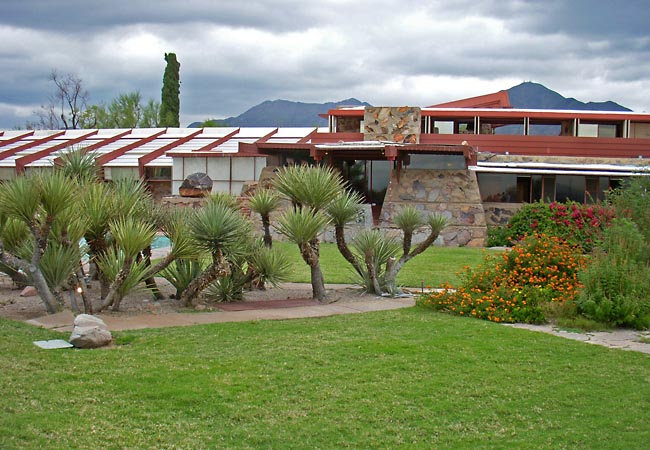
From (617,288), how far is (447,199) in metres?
14.4

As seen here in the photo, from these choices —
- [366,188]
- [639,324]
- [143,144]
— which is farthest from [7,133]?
[639,324]

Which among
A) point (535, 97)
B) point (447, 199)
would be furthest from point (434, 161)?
point (535, 97)

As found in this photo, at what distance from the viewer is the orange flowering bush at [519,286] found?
31.9ft

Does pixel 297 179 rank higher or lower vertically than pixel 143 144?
lower

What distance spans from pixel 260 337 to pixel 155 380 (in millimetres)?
2078

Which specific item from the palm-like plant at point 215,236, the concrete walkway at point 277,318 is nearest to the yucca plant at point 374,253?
the concrete walkway at point 277,318

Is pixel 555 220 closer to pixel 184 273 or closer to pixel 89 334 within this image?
pixel 184 273

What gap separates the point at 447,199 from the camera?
2380 centimetres

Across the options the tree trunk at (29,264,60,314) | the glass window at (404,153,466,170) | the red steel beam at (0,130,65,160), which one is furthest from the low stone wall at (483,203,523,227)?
the red steel beam at (0,130,65,160)

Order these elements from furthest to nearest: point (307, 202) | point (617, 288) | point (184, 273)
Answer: point (184, 273) → point (307, 202) → point (617, 288)

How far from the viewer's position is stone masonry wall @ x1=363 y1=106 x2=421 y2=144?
29.6 meters

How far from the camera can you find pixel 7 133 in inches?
1708

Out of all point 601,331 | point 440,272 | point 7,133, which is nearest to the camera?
point 601,331

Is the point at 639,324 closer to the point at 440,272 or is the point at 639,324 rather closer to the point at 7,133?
the point at 440,272
